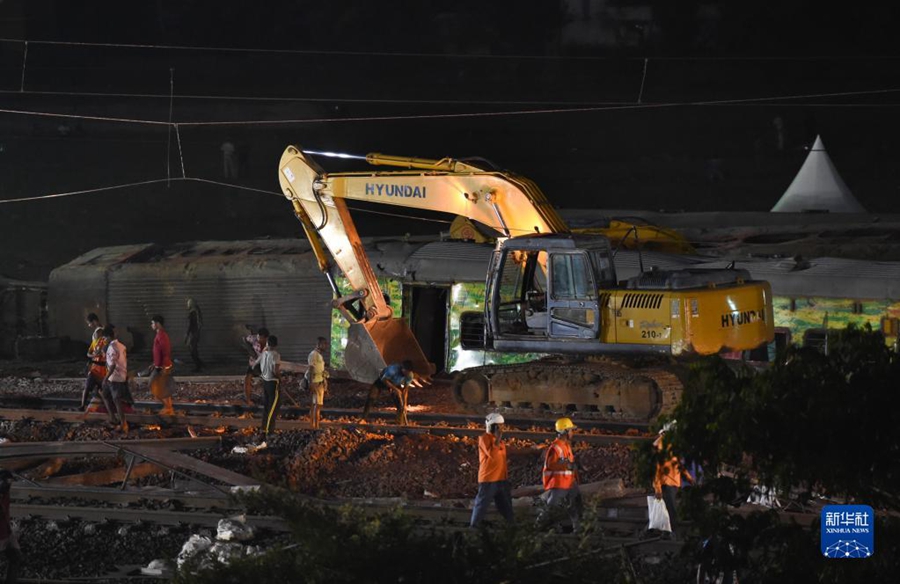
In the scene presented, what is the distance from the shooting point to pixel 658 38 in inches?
1412

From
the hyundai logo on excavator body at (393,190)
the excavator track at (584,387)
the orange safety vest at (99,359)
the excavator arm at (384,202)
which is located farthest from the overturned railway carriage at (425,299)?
the orange safety vest at (99,359)

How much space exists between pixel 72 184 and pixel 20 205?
5.28ft

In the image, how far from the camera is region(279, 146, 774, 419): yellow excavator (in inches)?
611

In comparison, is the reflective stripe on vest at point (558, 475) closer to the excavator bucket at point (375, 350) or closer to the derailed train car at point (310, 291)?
the excavator bucket at point (375, 350)

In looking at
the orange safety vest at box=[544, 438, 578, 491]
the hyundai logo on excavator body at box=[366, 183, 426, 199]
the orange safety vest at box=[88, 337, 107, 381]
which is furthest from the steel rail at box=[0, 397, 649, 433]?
the orange safety vest at box=[544, 438, 578, 491]

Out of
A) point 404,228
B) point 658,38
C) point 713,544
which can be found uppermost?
point 658,38

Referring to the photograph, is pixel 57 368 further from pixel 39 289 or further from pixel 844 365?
pixel 844 365

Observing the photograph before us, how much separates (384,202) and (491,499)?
6964mm

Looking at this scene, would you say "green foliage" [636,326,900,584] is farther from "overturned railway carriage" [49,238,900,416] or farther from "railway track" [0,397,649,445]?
"railway track" [0,397,649,445]

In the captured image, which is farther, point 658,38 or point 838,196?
point 658,38

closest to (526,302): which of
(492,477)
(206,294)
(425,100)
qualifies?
(492,477)

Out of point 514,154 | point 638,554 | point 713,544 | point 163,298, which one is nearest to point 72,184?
point 163,298

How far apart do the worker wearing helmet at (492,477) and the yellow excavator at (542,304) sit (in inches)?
181

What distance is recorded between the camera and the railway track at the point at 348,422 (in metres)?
16.3
